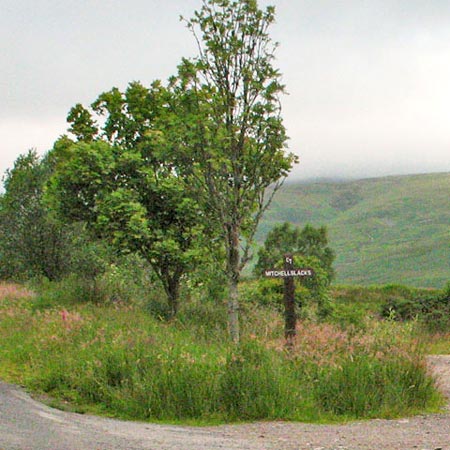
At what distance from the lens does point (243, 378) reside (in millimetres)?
10438

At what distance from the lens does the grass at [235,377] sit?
10312mm

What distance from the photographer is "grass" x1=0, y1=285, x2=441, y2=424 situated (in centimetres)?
1031

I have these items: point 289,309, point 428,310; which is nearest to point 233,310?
point 289,309

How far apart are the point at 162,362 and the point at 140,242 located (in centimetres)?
941

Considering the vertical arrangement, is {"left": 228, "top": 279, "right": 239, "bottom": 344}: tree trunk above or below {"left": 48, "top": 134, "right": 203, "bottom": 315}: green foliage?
below

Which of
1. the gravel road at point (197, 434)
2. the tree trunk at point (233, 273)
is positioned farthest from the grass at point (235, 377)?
the tree trunk at point (233, 273)

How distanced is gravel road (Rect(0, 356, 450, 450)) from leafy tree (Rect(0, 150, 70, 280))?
85.6 ft

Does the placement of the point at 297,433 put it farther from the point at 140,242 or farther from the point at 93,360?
the point at 140,242

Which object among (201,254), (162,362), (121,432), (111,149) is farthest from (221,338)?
(111,149)

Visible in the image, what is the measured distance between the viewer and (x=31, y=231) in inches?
1420

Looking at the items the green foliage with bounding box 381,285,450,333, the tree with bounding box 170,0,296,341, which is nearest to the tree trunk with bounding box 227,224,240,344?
the tree with bounding box 170,0,296,341

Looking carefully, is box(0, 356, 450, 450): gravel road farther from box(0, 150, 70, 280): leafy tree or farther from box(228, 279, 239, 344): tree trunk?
box(0, 150, 70, 280): leafy tree

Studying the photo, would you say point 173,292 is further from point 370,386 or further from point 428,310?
point 428,310

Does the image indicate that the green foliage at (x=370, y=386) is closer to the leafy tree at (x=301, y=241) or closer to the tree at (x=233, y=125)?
the tree at (x=233, y=125)
